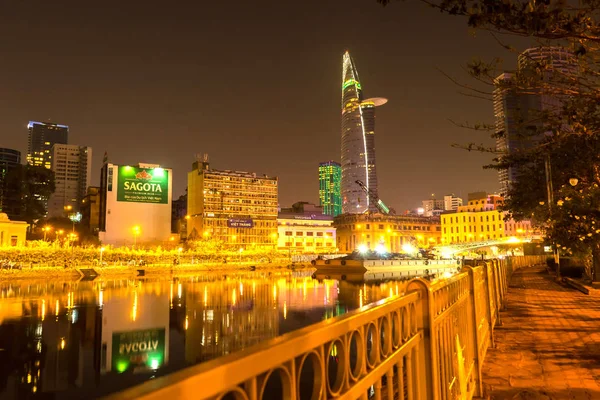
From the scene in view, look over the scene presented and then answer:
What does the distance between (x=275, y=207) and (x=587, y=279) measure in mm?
100331

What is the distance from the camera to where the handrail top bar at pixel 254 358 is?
1.18 m

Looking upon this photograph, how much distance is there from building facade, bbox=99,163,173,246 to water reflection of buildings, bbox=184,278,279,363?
58.7m

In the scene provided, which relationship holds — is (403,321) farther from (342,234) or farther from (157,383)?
(342,234)

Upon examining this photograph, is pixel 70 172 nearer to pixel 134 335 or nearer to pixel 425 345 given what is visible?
pixel 134 335

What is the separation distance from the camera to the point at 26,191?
229 ft

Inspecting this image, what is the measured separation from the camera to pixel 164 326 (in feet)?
56.9

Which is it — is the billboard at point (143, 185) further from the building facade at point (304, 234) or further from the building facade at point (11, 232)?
the building facade at point (304, 234)

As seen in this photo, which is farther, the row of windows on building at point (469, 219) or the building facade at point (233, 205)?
the row of windows on building at point (469, 219)

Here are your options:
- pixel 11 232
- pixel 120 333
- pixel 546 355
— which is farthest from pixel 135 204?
pixel 546 355

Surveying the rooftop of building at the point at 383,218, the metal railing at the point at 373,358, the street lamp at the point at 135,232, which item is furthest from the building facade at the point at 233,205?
the metal railing at the point at 373,358

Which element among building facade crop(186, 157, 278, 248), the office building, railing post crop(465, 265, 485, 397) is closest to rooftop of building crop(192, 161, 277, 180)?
building facade crop(186, 157, 278, 248)

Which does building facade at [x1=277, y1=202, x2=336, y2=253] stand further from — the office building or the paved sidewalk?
the paved sidewalk

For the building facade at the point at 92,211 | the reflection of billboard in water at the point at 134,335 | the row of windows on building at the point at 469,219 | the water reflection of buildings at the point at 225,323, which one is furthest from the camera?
the row of windows on building at the point at 469,219

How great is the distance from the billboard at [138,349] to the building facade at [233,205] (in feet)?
305
